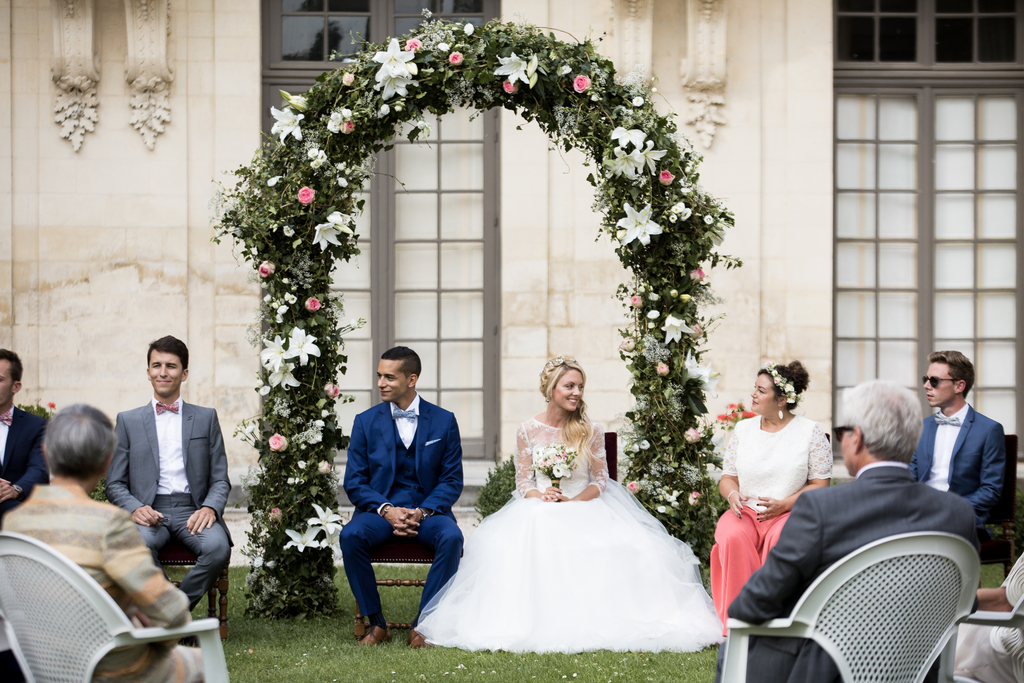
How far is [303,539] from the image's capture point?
17.4ft

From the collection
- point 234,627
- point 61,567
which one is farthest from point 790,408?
point 61,567

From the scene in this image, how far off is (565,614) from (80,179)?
5.84 m

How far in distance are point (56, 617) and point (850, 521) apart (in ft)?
7.09

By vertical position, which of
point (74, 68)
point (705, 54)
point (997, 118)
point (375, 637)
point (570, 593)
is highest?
point (705, 54)

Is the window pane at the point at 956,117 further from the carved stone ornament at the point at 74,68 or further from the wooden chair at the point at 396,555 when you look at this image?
the carved stone ornament at the point at 74,68

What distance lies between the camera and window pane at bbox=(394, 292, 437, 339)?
27.9 feet

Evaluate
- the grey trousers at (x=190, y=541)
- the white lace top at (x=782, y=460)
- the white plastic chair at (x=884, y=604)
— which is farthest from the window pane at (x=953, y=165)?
the grey trousers at (x=190, y=541)

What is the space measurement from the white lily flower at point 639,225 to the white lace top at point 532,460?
1.09 metres

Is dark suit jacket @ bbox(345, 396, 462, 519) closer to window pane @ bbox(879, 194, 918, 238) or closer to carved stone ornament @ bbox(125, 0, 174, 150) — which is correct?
carved stone ornament @ bbox(125, 0, 174, 150)

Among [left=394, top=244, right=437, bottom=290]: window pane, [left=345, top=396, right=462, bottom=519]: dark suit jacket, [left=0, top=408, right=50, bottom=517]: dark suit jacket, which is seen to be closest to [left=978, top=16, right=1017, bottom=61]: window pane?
[left=394, top=244, right=437, bottom=290]: window pane

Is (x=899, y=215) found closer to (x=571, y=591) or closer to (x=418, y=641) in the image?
(x=571, y=591)

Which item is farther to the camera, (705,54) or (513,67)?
(705,54)

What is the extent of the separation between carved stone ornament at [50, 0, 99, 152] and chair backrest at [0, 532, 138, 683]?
6301mm

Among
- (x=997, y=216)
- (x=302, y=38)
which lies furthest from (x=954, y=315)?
(x=302, y=38)
